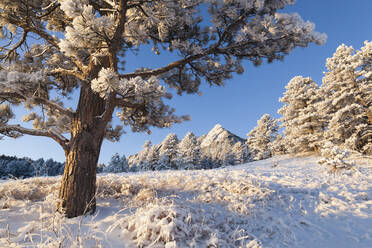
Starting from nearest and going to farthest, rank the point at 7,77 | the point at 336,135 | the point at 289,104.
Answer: the point at 7,77
the point at 336,135
the point at 289,104

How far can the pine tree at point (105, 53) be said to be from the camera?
342 cm

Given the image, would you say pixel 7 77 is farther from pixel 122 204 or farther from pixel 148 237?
pixel 148 237

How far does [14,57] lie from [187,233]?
6.72 metres

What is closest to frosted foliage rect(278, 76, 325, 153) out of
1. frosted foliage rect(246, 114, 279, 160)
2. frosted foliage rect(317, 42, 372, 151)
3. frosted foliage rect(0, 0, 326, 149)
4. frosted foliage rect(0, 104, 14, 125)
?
frosted foliage rect(317, 42, 372, 151)

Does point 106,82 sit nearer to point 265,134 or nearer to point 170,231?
point 170,231

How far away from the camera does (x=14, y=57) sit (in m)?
5.45

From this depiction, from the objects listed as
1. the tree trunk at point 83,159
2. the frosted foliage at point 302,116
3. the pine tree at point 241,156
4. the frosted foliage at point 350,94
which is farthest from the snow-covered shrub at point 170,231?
the pine tree at point 241,156

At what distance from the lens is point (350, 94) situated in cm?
1517

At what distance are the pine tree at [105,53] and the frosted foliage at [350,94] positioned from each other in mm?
14326

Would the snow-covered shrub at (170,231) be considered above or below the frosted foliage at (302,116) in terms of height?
below

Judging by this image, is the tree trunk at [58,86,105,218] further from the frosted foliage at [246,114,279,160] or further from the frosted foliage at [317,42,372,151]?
the frosted foliage at [246,114,279,160]

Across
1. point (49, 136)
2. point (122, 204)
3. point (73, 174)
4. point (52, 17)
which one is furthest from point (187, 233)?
point (52, 17)

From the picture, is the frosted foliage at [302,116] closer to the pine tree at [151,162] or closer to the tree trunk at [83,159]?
the tree trunk at [83,159]

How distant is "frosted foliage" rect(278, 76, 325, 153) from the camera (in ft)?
61.1
